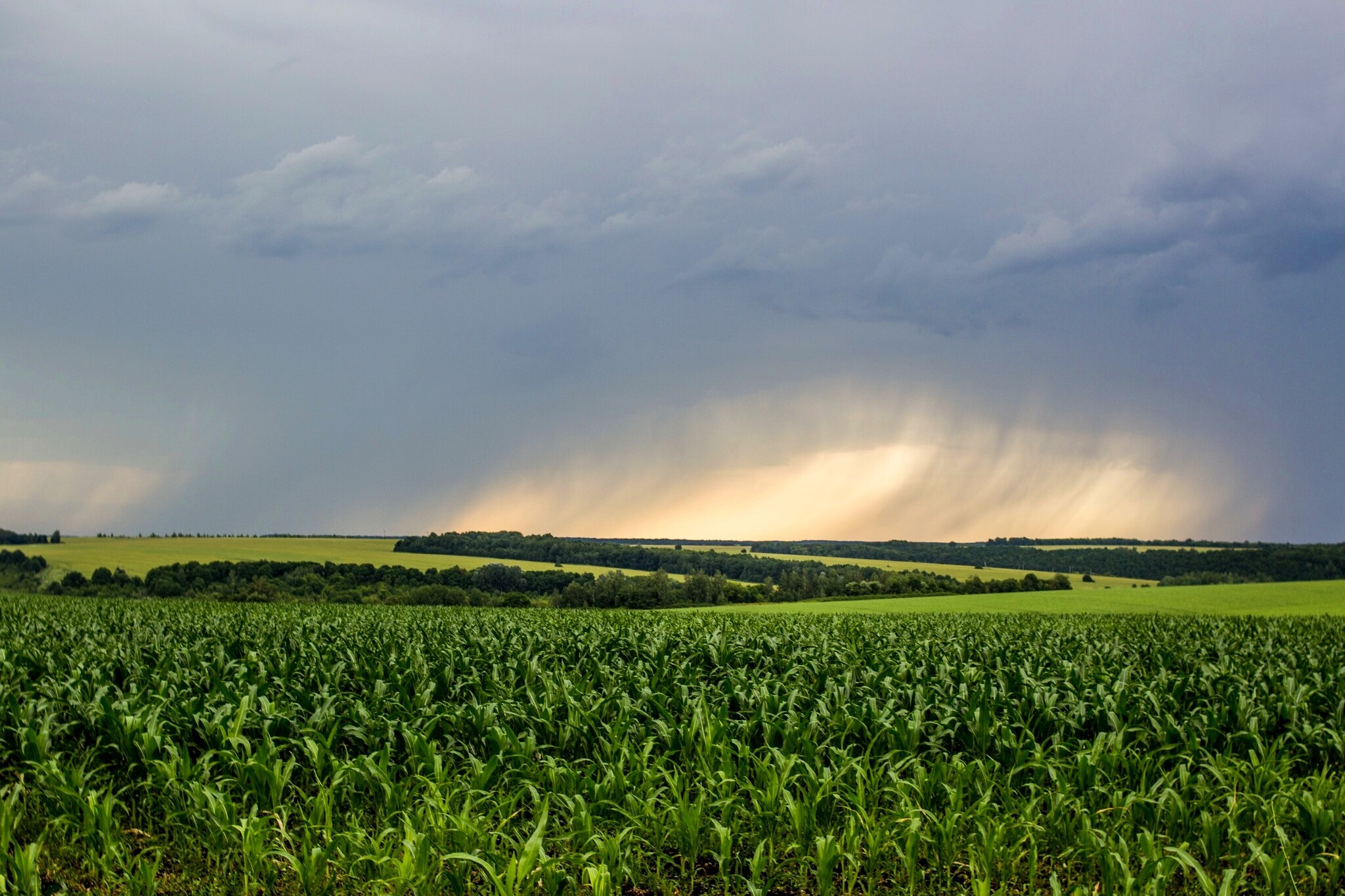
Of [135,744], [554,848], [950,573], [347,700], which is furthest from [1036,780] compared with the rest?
[950,573]

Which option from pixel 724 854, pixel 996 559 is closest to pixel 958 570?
pixel 996 559

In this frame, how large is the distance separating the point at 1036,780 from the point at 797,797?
2532mm

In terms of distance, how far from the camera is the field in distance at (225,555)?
87.6 metres

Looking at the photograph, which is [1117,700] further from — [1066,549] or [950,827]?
[1066,549]

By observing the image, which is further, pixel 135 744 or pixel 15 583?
pixel 15 583

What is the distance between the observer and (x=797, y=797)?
8570 mm

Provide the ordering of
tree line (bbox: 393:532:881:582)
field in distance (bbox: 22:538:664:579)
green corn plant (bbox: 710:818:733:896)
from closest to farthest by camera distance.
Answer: green corn plant (bbox: 710:818:733:896) → field in distance (bbox: 22:538:664:579) → tree line (bbox: 393:532:881:582)

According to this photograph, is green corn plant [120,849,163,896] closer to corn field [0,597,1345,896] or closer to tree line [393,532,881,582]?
corn field [0,597,1345,896]

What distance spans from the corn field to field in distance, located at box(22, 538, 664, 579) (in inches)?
3155

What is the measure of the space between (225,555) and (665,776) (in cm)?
10495

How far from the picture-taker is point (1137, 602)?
185 feet

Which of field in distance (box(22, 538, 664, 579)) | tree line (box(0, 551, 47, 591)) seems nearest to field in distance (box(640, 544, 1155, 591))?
field in distance (box(22, 538, 664, 579))

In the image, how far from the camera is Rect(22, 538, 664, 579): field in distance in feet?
287

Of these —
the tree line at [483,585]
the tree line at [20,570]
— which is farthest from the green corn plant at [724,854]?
the tree line at [20,570]
